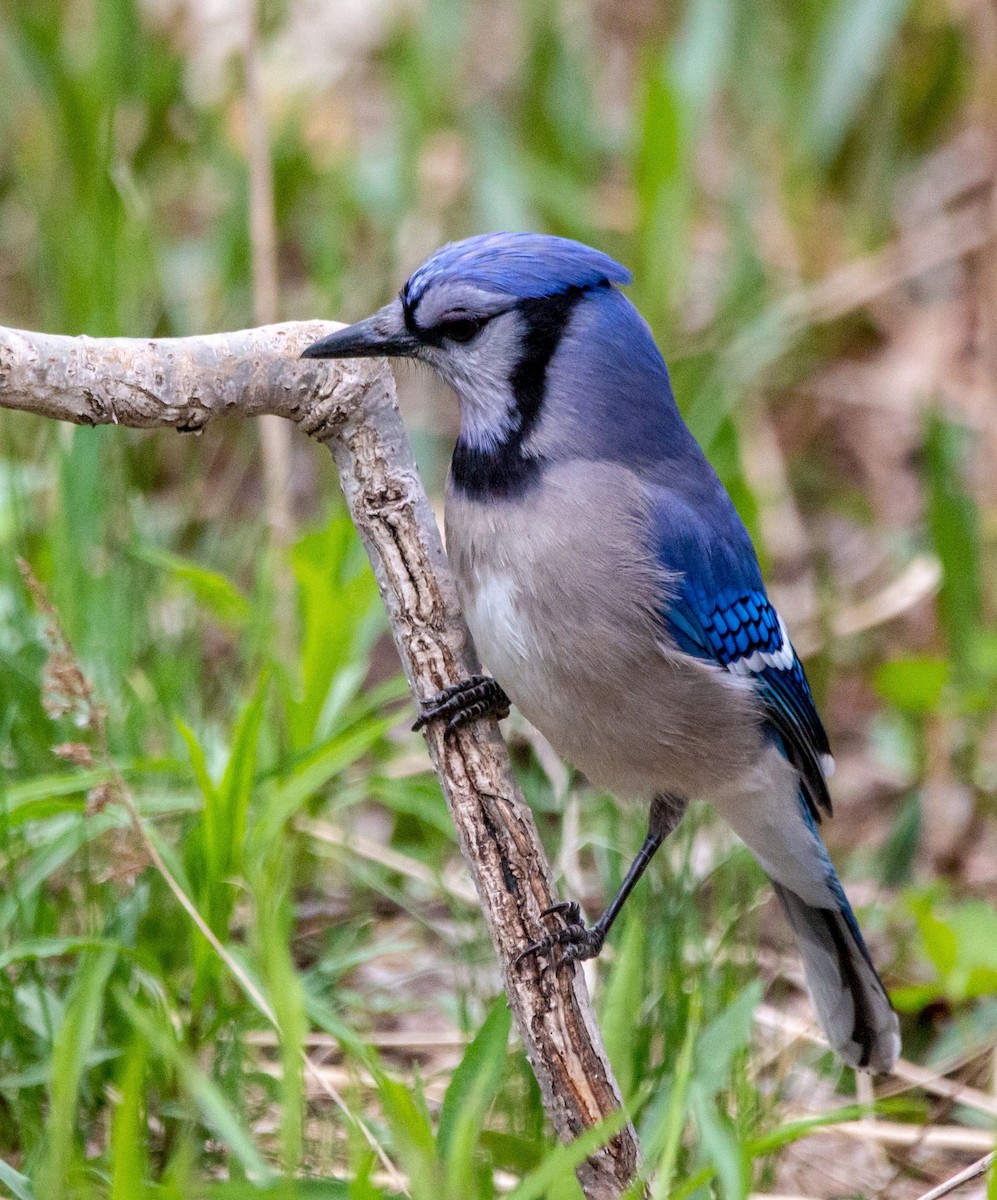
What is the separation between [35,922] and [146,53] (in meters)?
3.19

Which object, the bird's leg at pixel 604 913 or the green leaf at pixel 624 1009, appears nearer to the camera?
the bird's leg at pixel 604 913

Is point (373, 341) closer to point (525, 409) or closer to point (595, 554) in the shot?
point (525, 409)

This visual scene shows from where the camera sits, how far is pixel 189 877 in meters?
2.36

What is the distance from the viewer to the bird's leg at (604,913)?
6.42ft

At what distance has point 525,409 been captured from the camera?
2344 millimetres

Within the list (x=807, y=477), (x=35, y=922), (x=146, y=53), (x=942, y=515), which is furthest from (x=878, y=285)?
(x=35, y=922)

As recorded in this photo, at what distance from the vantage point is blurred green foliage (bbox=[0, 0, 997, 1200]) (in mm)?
2146

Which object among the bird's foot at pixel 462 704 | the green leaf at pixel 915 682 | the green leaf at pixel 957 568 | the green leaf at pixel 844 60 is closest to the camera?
the bird's foot at pixel 462 704

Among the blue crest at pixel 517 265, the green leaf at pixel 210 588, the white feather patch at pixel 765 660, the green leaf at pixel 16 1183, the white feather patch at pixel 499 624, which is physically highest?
the blue crest at pixel 517 265

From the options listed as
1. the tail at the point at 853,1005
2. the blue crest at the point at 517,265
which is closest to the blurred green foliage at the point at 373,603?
the tail at the point at 853,1005

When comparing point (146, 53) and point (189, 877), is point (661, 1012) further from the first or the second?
Answer: point (146, 53)

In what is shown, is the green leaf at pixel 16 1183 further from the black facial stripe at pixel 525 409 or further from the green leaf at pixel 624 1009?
the black facial stripe at pixel 525 409

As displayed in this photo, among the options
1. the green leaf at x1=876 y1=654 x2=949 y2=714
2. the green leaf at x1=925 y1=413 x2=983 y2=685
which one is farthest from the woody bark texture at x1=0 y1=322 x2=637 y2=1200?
the green leaf at x1=925 y1=413 x2=983 y2=685

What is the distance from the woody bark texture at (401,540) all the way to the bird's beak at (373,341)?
0.06 ft
